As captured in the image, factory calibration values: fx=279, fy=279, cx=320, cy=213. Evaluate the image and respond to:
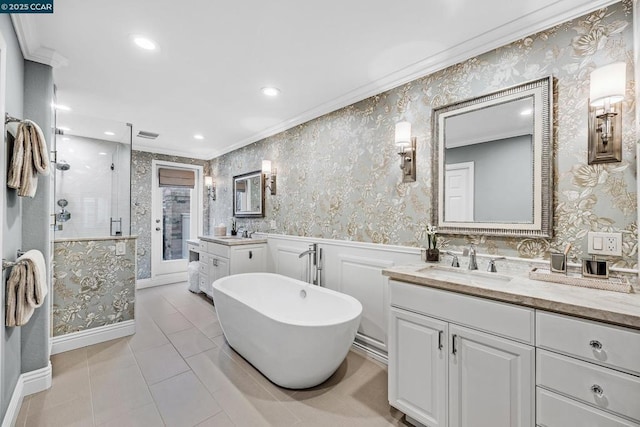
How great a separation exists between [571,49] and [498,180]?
796 millimetres

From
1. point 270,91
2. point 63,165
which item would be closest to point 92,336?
point 63,165

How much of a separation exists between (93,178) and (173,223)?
2.05 metres

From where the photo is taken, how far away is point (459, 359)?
1.44 meters

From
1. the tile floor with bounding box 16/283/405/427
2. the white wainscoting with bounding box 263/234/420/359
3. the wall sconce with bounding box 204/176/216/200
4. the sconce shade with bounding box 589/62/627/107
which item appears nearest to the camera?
the sconce shade with bounding box 589/62/627/107

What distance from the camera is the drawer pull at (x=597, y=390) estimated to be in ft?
3.49

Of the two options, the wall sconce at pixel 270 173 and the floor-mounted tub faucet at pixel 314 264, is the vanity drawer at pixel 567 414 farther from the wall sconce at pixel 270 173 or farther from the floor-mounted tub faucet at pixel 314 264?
the wall sconce at pixel 270 173

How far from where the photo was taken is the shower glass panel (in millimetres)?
3037

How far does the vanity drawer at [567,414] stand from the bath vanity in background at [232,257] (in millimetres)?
3108

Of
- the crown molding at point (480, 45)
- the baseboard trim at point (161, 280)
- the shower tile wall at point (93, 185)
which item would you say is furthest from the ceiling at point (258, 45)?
the baseboard trim at point (161, 280)

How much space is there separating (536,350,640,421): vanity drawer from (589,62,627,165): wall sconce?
104cm

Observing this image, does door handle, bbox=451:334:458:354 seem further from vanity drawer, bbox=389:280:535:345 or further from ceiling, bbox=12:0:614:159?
ceiling, bbox=12:0:614:159

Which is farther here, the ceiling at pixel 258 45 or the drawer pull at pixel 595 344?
the ceiling at pixel 258 45

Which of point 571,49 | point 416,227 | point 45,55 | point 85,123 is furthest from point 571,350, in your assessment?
point 85,123

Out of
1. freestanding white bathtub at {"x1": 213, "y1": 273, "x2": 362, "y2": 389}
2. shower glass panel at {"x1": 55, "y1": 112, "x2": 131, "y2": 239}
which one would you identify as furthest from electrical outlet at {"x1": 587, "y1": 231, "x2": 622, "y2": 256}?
shower glass panel at {"x1": 55, "y1": 112, "x2": 131, "y2": 239}
